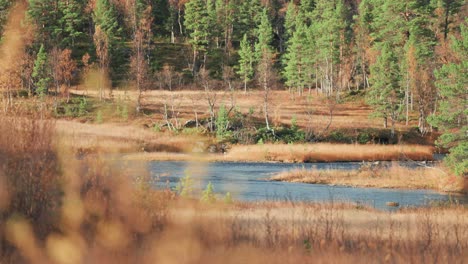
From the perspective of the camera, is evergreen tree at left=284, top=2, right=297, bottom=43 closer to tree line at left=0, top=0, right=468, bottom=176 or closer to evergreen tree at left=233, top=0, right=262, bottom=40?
tree line at left=0, top=0, right=468, bottom=176

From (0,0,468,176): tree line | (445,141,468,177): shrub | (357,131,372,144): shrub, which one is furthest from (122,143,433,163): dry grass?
(445,141,468,177): shrub

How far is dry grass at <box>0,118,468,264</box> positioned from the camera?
9.06m

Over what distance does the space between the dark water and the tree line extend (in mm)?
22229

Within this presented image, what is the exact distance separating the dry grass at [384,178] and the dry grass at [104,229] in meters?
22.7

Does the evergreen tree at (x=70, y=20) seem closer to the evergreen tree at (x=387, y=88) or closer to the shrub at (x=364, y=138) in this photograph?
the evergreen tree at (x=387, y=88)

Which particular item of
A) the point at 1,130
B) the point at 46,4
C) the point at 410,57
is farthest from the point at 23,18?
the point at 1,130

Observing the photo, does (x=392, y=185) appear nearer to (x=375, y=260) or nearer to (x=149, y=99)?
(x=375, y=260)

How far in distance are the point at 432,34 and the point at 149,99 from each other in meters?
37.2

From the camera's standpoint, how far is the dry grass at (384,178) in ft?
107

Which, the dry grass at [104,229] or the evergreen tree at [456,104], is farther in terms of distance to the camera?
the evergreen tree at [456,104]

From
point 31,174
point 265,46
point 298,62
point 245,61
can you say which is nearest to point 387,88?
point 298,62

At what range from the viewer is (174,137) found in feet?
181

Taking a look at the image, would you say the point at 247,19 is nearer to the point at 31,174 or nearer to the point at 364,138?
the point at 364,138

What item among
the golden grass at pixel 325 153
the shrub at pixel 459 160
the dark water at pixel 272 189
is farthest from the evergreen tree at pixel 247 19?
the shrub at pixel 459 160
